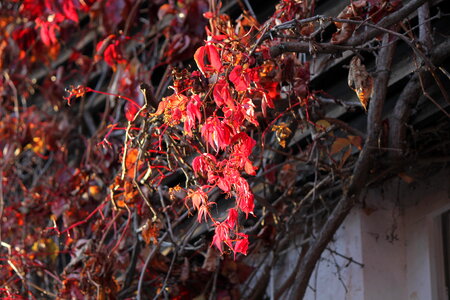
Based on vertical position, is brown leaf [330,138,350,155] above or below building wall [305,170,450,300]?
above

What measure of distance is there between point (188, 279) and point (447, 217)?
106 centimetres

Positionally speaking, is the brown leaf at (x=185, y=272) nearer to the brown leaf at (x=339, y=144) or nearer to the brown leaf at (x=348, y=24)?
the brown leaf at (x=339, y=144)

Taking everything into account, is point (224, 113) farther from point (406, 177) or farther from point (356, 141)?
point (406, 177)

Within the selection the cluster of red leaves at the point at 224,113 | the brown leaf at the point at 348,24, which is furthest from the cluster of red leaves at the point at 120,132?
the brown leaf at the point at 348,24

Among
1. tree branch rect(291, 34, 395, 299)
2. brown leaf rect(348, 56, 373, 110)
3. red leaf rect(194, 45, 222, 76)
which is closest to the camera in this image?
red leaf rect(194, 45, 222, 76)

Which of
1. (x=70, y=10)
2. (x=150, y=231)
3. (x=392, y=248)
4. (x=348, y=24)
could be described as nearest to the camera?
(x=348, y=24)

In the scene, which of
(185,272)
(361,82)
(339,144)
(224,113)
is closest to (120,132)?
(185,272)

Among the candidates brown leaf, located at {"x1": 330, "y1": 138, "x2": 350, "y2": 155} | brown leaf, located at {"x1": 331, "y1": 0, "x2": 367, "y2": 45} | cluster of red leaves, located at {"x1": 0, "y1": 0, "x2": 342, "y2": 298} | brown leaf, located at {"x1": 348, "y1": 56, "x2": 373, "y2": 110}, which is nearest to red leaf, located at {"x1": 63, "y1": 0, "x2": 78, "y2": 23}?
cluster of red leaves, located at {"x1": 0, "y1": 0, "x2": 342, "y2": 298}

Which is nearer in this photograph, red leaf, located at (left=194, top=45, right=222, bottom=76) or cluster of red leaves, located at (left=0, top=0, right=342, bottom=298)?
red leaf, located at (left=194, top=45, right=222, bottom=76)

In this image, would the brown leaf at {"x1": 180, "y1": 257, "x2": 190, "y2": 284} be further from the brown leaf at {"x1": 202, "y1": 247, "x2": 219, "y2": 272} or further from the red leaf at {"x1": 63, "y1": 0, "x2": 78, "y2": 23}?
the red leaf at {"x1": 63, "y1": 0, "x2": 78, "y2": 23}

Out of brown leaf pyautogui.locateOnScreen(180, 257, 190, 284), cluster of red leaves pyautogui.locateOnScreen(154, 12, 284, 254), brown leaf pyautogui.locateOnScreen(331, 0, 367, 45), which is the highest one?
brown leaf pyautogui.locateOnScreen(331, 0, 367, 45)

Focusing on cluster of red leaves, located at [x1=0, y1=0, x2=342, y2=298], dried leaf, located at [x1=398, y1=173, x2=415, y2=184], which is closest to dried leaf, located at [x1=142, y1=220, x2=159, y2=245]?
cluster of red leaves, located at [x1=0, y1=0, x2=342, y2=298]

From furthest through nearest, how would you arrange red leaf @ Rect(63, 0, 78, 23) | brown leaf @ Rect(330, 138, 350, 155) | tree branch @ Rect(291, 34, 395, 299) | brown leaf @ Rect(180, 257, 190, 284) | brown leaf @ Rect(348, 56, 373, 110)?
red leaf @ Rect(63, 0, 78, 23), brown leaf @ Rect(180, 257, 190, 284), brown leaf @ Rect(330, 138, 350, 155), tree branch @ Rect(291, 34, 395, 299), brown leaf @ Rect(348, 56, 373, 110)

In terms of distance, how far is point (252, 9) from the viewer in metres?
3.92
